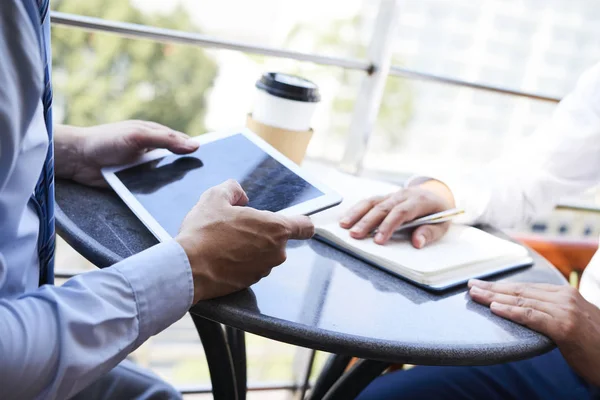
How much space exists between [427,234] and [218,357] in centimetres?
43

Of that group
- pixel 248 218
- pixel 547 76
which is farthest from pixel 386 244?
pixel 547 76

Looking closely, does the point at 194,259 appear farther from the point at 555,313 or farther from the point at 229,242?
the point at 555,313

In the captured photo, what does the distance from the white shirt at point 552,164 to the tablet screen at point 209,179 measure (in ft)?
1.82

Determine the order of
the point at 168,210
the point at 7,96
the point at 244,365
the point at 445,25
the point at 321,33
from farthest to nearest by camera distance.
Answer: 1. the point at 445,25
2. the point at 321,33
3. the point at 244,365
4. the point at 168,210
5. the point at 7,96

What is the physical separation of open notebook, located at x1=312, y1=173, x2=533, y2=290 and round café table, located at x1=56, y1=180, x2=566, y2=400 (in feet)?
0.06

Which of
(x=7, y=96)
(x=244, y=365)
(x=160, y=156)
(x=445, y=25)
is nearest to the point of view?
(x=7, y=96)

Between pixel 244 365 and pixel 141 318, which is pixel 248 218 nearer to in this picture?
pixel 141 318

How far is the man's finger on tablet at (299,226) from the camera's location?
81 centimetres

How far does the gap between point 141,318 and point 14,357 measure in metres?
0.15

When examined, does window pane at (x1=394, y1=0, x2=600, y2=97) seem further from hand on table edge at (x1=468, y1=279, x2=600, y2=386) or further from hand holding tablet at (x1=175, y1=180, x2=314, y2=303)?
hand holding tablet at (x1=175, y1=180, x2=314, y2=303)

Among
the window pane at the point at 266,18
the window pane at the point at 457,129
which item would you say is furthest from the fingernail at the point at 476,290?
the window pane at the point at 457,129

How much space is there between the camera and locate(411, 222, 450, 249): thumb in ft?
3.29

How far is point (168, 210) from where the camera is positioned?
0.90m

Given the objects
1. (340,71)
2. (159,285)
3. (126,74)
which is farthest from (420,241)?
(126,74)
